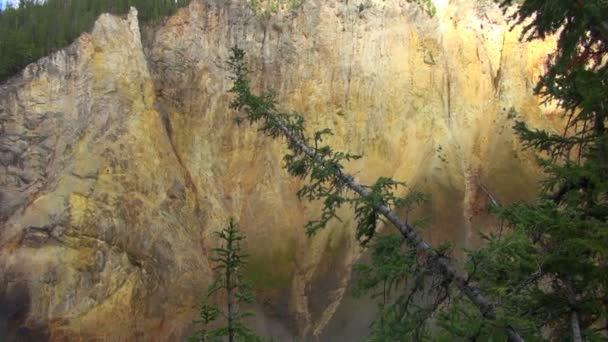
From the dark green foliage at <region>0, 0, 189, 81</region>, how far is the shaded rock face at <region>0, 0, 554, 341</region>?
0.70m

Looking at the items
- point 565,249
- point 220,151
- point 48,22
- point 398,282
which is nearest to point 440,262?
point 398,282

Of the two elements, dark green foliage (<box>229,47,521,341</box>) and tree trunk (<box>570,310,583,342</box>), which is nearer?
tree trunk (<box>570,310,583,342</box>)

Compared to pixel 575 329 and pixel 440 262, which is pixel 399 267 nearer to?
pixel 440 262

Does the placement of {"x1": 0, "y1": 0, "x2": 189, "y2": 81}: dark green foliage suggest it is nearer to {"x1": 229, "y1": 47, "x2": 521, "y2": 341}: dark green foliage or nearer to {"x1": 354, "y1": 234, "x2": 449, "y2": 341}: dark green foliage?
{"x1": 229, "y1": 47, "x2": 521, "y2": 341}: dark green foliage

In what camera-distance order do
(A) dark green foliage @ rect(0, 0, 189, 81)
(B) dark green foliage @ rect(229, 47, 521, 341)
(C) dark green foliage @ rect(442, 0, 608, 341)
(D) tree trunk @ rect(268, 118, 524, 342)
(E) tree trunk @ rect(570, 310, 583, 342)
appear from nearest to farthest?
(E) tree trunk @ rect(570, 310, 583, 342), (C) dark green foliage @ rect(442, 0, 608, 341), (D) tree trunk @ rect(268, 118, 524, 342), (B) dark green foliage @ rect(229, 47, 521, 341), (A) dark green foliage @ rect(0, 0, 189, 81)

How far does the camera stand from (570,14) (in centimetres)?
631

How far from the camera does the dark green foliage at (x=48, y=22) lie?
82.9 feet

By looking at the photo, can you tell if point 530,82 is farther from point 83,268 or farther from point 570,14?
point 570,14

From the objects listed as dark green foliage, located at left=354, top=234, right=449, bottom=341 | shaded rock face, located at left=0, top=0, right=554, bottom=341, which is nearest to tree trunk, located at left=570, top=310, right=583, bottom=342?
dark green foliage, located at left=354, top=234, right=449, bottom=341

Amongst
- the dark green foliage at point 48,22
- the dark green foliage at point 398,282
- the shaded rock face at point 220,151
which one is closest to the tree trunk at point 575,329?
the dark green foliage at point 398,282

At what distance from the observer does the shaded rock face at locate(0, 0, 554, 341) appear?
21344 mm

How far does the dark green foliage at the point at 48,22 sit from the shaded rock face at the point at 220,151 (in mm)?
704

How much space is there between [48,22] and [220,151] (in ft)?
33.6

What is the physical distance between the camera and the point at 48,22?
27.0 meters
